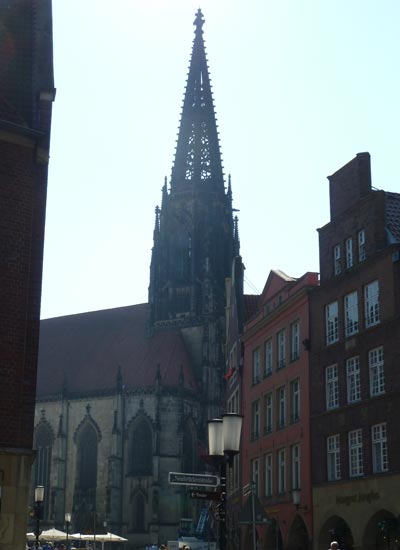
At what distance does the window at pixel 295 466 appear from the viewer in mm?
33094

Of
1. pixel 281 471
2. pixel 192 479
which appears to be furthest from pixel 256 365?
pixel 192 479

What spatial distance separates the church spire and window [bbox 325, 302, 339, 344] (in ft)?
156

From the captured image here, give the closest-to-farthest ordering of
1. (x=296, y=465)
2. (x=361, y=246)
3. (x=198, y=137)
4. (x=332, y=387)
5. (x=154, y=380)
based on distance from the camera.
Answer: (x=361, y=246)
(x=332, y=387)
(x=296, y=465)
(x=154, y=380)
(x=198, y=137)

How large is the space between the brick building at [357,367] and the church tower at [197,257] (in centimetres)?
4206

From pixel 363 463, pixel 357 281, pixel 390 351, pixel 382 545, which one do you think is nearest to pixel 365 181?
pixel 357 281

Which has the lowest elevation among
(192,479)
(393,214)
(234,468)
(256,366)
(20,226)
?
(192,479)

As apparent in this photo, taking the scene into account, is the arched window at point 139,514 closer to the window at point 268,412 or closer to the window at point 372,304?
the window at point 268,412

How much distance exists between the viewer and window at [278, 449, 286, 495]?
1357 inches

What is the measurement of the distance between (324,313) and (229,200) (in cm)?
4735

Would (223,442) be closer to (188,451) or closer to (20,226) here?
(20,226)

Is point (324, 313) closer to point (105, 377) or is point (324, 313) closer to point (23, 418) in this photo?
point (23, 418)

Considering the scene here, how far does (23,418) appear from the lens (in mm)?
14688

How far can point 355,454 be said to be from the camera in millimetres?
29000

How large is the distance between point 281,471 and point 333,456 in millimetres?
4872
